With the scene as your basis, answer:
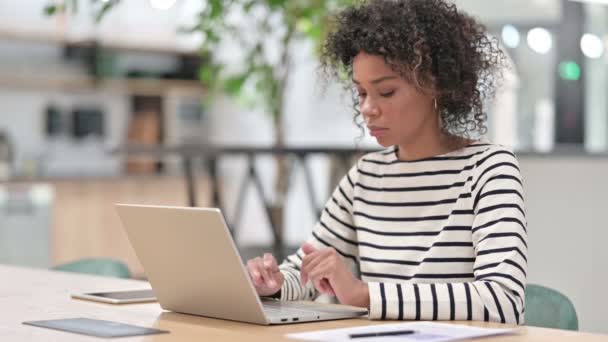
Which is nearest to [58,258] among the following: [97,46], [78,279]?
[97,46]

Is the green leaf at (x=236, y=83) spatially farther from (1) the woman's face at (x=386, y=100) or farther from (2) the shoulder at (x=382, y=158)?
(1) the woman's face at (x=386, y=100)

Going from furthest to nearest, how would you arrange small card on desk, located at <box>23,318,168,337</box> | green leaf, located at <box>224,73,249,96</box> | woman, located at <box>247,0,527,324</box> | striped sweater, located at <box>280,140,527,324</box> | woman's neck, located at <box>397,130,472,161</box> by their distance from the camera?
green leaf, located at <box>224,73,249,96</box>
woman's neck, located at <box>397,130,472,161</box>
woman, located at <box>247,0,527,324</box>
striped sweater, located at <box>280,140,527,324</box>
small card on desk, located at <box>23,318,168,337</box>

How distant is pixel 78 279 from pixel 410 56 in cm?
103

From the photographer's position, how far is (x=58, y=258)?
7.16 m

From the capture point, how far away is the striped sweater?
180cm

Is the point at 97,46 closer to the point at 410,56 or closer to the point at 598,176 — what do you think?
the point at 598,176

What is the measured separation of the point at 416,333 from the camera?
162 centimetres

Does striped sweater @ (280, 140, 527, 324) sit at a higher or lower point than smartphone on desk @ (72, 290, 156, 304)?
higher

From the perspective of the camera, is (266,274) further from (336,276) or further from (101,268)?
(101,268)

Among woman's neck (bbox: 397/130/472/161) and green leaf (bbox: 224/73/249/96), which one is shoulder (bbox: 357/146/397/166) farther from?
green leaf (bbox: 224/73/249/96)

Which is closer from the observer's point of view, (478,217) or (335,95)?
(478,217)

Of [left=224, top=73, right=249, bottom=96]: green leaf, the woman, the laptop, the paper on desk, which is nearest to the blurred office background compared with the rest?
[left=224, top=73, right=249, bottom=96]: green leaf

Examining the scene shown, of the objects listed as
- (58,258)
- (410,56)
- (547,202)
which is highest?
(410,56)

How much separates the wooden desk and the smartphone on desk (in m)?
0.02
